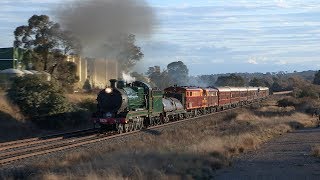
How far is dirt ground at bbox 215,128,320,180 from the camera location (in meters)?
17.4

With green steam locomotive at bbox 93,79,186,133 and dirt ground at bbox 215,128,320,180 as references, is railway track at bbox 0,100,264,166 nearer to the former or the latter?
green steam locomotive at bbox 93,79,186,133

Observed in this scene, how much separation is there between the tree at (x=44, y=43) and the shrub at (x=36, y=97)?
1506 centimetres

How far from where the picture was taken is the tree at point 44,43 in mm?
56438

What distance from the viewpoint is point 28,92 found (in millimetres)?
38781

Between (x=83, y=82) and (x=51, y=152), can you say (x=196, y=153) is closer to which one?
(x=51, y=152)

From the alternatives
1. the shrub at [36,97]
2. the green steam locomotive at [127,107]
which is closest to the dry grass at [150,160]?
the green steam locomotive at [127,107]

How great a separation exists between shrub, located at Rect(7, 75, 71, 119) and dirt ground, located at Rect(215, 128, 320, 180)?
669 inches

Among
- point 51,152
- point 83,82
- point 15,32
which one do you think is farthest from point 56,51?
point 51,152

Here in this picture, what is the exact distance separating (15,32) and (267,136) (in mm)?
33983

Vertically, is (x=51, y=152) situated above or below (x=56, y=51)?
below

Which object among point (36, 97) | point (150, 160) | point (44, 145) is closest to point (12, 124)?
point (36, 97)

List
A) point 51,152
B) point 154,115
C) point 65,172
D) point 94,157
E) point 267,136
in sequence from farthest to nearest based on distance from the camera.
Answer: point 154,115 < point 267,136 < point 51,152 < point 94,157 < point 65,172

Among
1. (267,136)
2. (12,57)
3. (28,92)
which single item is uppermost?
(12,57)

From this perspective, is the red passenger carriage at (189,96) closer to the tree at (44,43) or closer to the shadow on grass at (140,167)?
the tree at (44,43)
